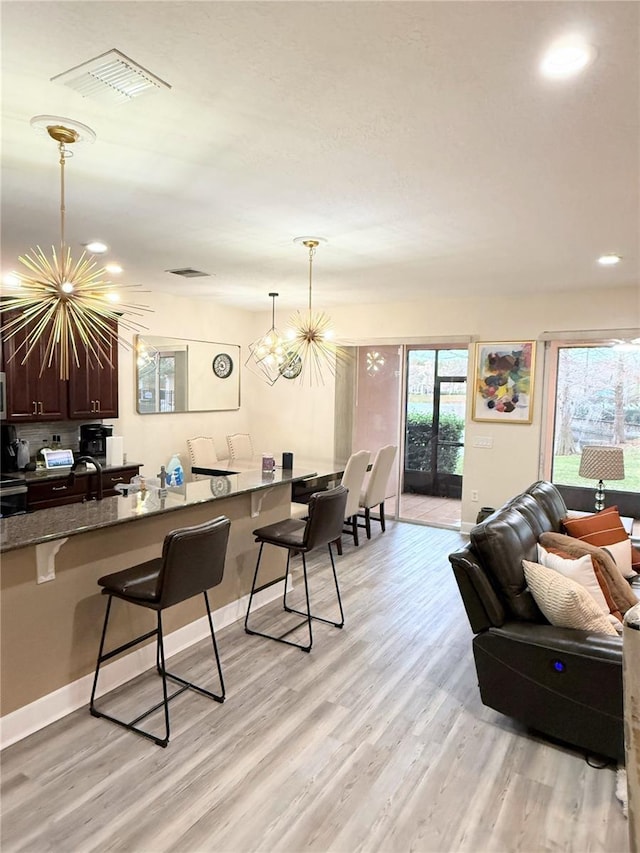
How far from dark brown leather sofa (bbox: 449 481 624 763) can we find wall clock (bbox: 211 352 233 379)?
197 inches

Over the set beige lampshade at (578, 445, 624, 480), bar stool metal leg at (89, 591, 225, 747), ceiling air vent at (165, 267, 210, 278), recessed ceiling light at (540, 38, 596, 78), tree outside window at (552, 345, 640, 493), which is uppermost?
ceiling air vent at (165, 267, 210, 278)

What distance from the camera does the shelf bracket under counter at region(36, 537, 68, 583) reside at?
99.1 inches

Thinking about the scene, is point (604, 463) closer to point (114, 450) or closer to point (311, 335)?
point (311, 335)

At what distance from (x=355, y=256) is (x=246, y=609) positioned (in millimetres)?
2869

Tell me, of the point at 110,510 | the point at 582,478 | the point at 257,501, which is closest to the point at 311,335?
the point at 257,501

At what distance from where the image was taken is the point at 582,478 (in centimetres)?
551

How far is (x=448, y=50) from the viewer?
1688 mm

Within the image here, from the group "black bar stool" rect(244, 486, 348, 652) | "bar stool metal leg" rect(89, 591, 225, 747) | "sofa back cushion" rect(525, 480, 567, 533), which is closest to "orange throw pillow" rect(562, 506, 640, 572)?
"sofa back cushion" rect(525, 480, 567, 533)

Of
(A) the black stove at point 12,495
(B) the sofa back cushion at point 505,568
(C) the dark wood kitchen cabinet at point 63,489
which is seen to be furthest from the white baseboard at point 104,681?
(A) the black stove at point 12,495

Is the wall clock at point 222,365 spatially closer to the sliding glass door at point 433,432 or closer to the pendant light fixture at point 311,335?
the pendant light fixture at point 311,335

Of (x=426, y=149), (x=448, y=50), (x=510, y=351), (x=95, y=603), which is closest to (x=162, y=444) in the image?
(x=95, y=603)

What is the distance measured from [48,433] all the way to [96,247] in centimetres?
217

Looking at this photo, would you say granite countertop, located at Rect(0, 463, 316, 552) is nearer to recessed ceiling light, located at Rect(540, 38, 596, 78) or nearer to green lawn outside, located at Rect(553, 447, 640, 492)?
recessed ceiling light, located at Rect(540, 38, 596, 78)

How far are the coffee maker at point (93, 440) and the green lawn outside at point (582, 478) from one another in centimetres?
491
